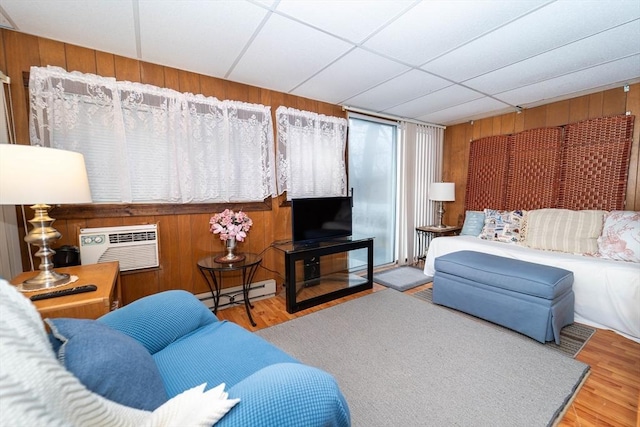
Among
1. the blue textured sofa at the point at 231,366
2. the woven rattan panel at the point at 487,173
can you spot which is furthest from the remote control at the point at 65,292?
the woven rattan panel at the point at 487,173

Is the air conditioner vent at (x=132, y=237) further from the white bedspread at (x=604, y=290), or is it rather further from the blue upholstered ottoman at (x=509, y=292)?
the white bedspread at (x=604, y=290)

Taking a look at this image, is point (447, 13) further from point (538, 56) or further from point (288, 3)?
point (538, 56)

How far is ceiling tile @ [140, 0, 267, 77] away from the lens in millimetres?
1555

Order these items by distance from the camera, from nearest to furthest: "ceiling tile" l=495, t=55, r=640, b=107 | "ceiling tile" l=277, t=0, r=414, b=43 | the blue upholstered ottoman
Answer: "ceiling tile" l=277, t=0, r=414, b=43
the blue upholstered ottoman
"ceiling tile" l=495, t=55, r=640, b=107

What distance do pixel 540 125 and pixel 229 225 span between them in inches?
155

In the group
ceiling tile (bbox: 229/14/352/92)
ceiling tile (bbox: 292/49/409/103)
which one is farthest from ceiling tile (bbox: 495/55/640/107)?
ceiling tile (bbox: 229/14/352/92)

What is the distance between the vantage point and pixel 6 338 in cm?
48

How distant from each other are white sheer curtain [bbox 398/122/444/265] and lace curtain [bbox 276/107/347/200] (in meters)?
1.11

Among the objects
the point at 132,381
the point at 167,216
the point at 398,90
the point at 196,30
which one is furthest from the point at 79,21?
the point at 398,90

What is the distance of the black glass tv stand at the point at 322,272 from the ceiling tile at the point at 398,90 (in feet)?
5.49

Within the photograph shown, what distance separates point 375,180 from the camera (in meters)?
3.84

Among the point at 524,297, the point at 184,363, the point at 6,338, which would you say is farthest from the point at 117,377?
the point at 524,297

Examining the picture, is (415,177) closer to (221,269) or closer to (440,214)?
(440,214)

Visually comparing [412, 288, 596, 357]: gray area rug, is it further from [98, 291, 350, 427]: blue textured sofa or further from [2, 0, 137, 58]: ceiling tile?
[2, 0, 137, 58]: ceiling tile
